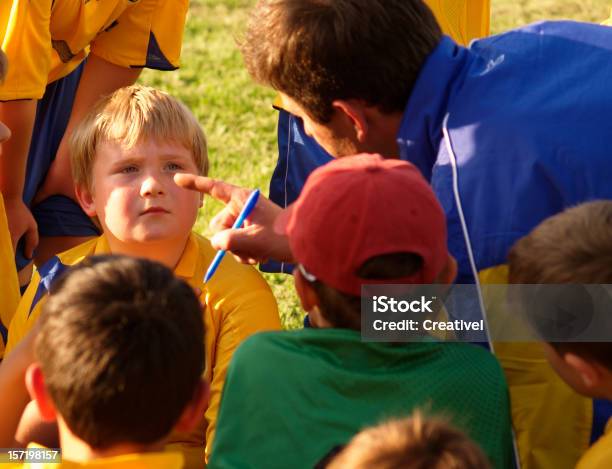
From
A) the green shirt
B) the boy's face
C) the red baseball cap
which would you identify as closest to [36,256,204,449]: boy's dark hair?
the green shirt

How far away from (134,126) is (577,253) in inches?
58.3

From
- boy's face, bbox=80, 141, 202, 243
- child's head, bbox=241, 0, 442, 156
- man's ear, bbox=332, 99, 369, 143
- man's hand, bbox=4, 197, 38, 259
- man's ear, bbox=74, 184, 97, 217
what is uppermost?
child's head, bbox=241, 0, 442, 156

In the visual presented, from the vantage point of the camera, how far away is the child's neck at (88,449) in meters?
2.08

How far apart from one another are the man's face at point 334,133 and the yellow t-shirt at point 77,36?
1140 mm

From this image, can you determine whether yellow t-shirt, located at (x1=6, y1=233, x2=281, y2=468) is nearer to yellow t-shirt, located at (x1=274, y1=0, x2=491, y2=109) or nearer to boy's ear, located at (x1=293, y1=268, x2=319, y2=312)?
boy's ear, located at (x1=293, y1=268, x2=319, y2=312)

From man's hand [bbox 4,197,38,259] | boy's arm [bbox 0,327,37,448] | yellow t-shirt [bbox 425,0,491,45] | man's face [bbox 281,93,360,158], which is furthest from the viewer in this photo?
yellow t-shirt [bbox 425,0,491,45]

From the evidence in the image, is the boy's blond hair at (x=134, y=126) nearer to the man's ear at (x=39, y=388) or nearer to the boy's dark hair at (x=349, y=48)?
the boy's dark hair at (x=349, y=48)

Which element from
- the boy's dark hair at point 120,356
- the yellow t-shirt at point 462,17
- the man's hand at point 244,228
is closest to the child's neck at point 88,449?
the boy's dark hair at point 120,356

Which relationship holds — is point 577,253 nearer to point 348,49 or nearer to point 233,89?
point 348,49

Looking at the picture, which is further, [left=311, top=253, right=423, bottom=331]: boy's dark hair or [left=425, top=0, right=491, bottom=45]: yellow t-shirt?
[left=425, top=0, right=491, bottom=45]: yellow t-shirt

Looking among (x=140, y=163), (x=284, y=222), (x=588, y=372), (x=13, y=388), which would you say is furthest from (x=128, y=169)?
(x=588, y=372)

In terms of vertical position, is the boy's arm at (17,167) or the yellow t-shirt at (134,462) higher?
the yellow t-shirt at (134,462)

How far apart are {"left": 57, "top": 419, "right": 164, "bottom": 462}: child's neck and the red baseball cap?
0.52 m

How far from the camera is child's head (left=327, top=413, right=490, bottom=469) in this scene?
181cm
